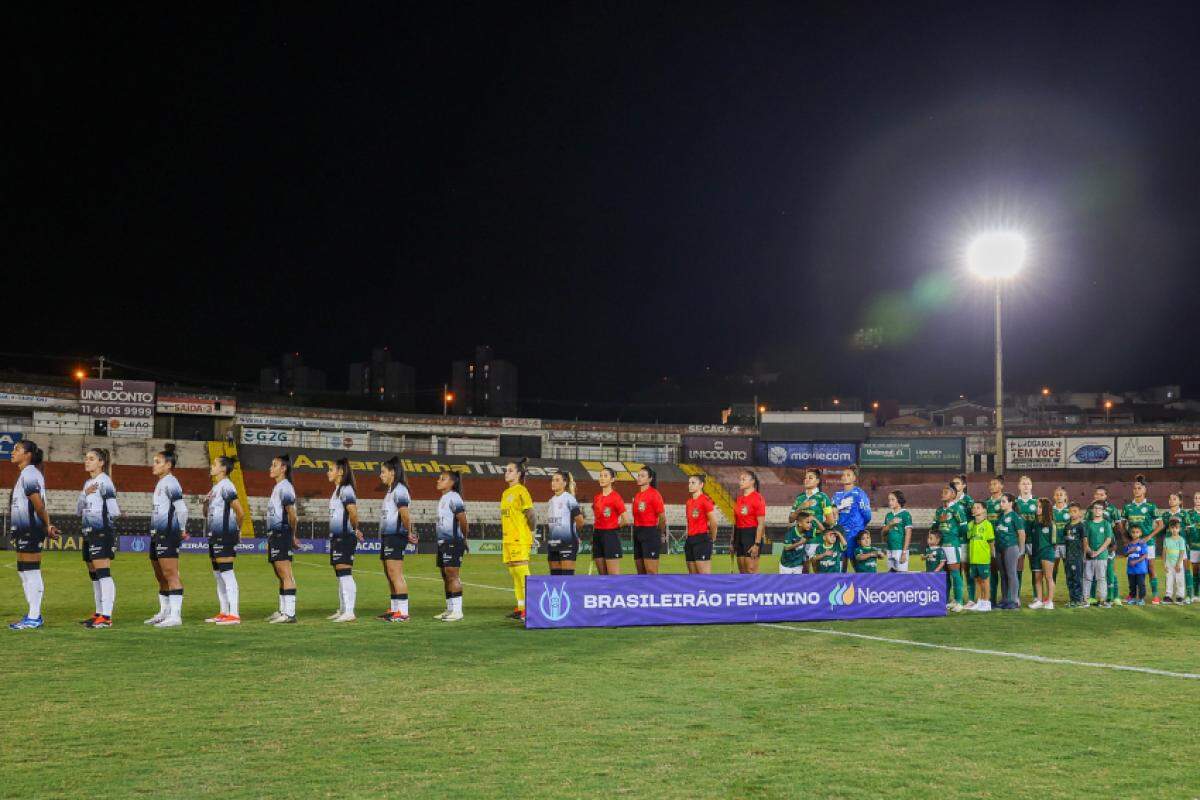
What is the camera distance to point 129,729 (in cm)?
632

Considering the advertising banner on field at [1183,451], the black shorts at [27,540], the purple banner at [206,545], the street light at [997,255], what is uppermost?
the street light at [997,255]

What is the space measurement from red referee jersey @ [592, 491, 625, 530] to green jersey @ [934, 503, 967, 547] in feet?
16.5

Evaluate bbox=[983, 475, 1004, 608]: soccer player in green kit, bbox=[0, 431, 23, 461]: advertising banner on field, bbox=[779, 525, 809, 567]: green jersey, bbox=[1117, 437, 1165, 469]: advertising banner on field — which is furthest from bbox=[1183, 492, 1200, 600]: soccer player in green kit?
bbox=[0, 431, 23, 461]: advertising banner on field

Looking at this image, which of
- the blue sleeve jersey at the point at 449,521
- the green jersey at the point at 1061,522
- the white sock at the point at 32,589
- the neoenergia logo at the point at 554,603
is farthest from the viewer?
the green jersey at the point at 1061,522

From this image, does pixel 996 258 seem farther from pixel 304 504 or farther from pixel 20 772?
pixel 304 504

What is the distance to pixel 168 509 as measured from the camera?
1214cm

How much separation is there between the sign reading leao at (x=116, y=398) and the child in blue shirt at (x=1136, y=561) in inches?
1782

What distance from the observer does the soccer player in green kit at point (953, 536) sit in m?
15.2

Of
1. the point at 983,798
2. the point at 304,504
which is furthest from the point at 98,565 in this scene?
the point at 304,504

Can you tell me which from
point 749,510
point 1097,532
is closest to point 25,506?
point 749,510

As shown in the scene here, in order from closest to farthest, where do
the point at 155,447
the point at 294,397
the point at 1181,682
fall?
1. the point at 1181,682
2. the point at 155,447
3. the point at 294,397

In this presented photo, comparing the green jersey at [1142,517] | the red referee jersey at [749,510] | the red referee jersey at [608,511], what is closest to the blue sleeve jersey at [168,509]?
the red referee jersey at [608,511]

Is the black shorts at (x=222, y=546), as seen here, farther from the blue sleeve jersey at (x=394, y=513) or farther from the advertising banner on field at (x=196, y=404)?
the advertising banner on field at (x=196, y=404)

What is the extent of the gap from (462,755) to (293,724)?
1.44m
